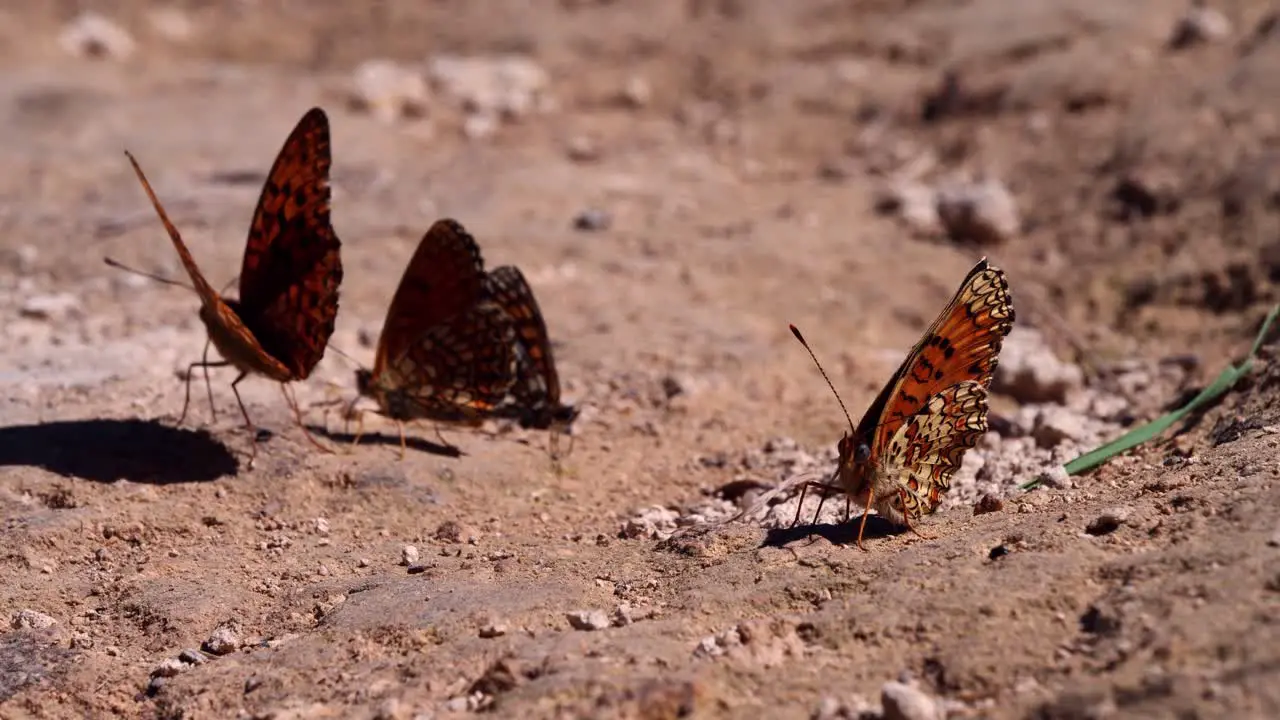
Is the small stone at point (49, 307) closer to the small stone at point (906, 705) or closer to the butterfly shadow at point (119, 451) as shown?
the butterfly shadow at point (119, 451)

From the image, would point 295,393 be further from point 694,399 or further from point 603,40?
point 603,40

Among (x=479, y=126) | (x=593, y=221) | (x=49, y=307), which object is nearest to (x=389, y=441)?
(x=49, y=307)

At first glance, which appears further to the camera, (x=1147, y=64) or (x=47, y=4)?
(x=47, y=4)

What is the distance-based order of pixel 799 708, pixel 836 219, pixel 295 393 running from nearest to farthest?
pixel 799 708 < pixel 295 393 < pixel 836 219

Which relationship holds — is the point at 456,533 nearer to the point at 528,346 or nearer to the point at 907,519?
the point at 528,346

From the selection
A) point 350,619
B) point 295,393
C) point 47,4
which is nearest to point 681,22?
point 47,4

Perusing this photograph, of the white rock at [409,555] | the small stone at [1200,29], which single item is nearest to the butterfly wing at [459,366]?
the white rock at [409,555]

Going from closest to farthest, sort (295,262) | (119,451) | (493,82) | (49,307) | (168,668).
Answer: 1. (168,668)
2. (119,451)
3. (295,262)
4. (49,307)
5. (493,82)
